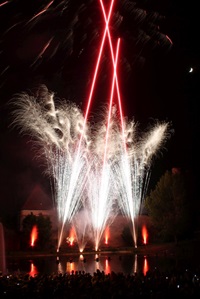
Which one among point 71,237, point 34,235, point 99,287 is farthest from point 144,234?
point 99,287

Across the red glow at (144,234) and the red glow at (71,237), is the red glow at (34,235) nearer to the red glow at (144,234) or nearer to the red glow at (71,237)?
the red glow at (71,237)

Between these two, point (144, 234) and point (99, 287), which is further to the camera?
point (144, 234)

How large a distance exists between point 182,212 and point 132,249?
20.8 ft

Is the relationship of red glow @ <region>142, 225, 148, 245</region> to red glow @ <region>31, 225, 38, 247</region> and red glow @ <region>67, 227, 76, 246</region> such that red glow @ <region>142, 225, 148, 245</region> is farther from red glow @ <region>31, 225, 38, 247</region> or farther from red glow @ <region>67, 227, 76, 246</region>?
red glow @ <region>31, 225, 38, 247</region>

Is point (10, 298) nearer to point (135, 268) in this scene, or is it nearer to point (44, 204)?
point (135, 268)

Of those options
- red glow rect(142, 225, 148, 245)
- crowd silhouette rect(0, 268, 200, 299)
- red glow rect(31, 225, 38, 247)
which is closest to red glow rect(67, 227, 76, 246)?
red glow rect(31, 225, 38, 247)

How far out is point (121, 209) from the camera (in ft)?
148

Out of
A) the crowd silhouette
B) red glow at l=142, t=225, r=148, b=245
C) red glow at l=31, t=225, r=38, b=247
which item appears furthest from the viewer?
red glow at l=142, t=225, r=148, b=245

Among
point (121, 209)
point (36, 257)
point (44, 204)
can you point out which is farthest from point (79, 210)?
point (36, 257)

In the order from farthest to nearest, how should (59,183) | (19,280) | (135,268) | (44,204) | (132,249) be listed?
(44,204), (132,249), (59,183), (135,268), (19,280)

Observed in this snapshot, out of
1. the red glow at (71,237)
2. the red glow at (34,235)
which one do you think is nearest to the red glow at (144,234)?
the red glow at (71,237)

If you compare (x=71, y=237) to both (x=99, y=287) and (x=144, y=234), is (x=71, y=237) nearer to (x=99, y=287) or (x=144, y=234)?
(x=144, y=234)

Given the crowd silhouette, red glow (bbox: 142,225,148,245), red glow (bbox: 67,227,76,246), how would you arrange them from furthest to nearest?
red glow (bbox: 142,225,148,245) < red glow (bbox: 67,227,76,246) < the crowd silhouette

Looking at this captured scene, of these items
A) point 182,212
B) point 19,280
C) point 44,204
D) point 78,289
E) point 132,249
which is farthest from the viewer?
point 44,204
